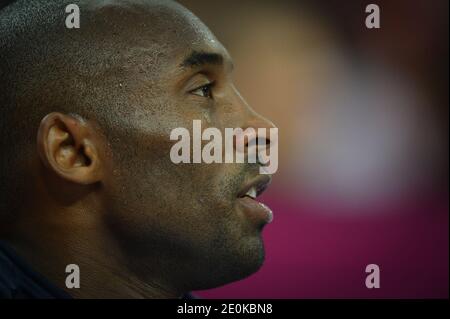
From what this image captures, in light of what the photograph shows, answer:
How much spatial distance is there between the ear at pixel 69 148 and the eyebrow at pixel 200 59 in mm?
336

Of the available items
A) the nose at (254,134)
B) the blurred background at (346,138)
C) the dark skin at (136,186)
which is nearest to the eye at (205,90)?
the dark skin at (136,186)

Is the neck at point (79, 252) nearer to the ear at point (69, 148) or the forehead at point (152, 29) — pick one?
the ear at point (69, 148)

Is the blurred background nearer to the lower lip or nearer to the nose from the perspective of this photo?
the nose

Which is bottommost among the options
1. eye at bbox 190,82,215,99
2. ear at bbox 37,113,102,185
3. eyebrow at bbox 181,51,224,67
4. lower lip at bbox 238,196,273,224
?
lower lip at bbox 238,196,273,224

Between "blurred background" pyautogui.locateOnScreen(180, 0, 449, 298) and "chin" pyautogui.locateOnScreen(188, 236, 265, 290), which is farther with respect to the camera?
"blurred background" pyautogui.locateOnScreen(180, 0, 449, 298)

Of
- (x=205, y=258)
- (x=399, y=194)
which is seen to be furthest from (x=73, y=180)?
(x=399, y=194)

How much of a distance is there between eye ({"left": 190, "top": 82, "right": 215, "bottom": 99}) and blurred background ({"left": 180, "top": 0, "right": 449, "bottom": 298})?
0.74 m

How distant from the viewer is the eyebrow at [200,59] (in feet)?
6.66

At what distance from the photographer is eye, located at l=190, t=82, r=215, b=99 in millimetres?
2078

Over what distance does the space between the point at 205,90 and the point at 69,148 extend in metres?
0.43

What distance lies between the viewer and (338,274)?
3.07 meters

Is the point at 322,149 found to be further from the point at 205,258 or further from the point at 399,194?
the point at 205,258

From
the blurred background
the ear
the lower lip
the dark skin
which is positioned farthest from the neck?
the blurred background
